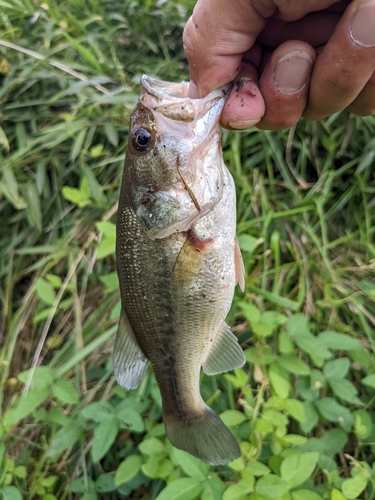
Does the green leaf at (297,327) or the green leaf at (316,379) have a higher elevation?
the green leaf at (297,327)

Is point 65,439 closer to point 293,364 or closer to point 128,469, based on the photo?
point 128,469

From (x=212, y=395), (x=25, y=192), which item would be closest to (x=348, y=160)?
(x=212, y=395)

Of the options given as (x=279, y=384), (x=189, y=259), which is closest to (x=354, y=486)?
(x=279, y=384)

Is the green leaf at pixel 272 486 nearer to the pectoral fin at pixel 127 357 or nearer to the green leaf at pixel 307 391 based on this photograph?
the green leaf at pixel 307 391

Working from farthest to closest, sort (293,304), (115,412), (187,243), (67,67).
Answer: (67,67), (293,304), (115,412), (187,243)

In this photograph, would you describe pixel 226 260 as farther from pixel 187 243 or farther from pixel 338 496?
pixel 338 496

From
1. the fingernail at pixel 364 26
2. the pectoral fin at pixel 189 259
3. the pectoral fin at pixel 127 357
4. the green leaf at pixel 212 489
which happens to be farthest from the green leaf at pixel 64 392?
the fingernail at pixel 364 26

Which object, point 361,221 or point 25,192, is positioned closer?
point 361,221
